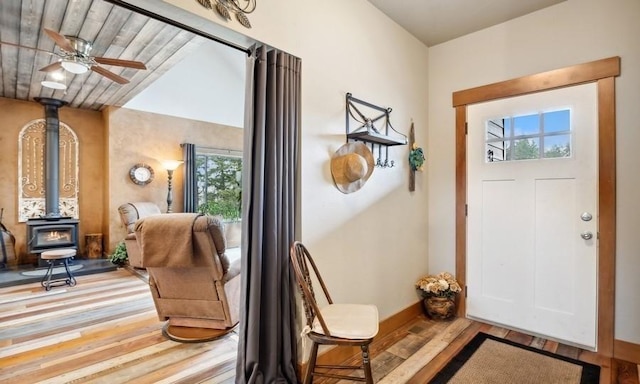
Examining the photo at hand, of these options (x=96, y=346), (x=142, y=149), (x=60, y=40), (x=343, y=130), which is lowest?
(x=96, y=346)

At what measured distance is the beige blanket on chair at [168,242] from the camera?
7.86ft

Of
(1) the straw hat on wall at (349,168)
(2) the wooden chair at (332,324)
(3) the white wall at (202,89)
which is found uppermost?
(3) the white wall at (202,89)

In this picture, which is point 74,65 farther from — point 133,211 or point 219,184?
point 219,184

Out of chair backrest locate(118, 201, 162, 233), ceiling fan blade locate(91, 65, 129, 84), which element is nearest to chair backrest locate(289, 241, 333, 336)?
ceiling fan blade locate(91, 65, 129, 84)

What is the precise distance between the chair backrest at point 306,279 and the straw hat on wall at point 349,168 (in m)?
0.58

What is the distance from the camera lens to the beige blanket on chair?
2396 mm

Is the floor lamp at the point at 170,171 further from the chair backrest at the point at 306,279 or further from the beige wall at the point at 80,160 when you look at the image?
the chair backrest at the point at 306,279

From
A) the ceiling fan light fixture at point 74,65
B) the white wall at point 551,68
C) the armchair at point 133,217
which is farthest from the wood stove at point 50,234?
the white wall at point 551,68

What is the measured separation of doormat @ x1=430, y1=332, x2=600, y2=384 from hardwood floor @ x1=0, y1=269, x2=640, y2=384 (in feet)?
0.26

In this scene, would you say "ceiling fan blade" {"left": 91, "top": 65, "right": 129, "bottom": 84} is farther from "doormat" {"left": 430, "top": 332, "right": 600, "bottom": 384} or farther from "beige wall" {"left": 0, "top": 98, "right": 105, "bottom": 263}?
"doormat" {"left": 430, "top": 332, "right": 600, "bottom": 384}

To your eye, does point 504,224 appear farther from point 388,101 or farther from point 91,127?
point 91,127

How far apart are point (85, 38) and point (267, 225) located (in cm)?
290

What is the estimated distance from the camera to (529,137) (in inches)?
105

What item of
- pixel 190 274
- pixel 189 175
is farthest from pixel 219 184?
pixel 190 274
